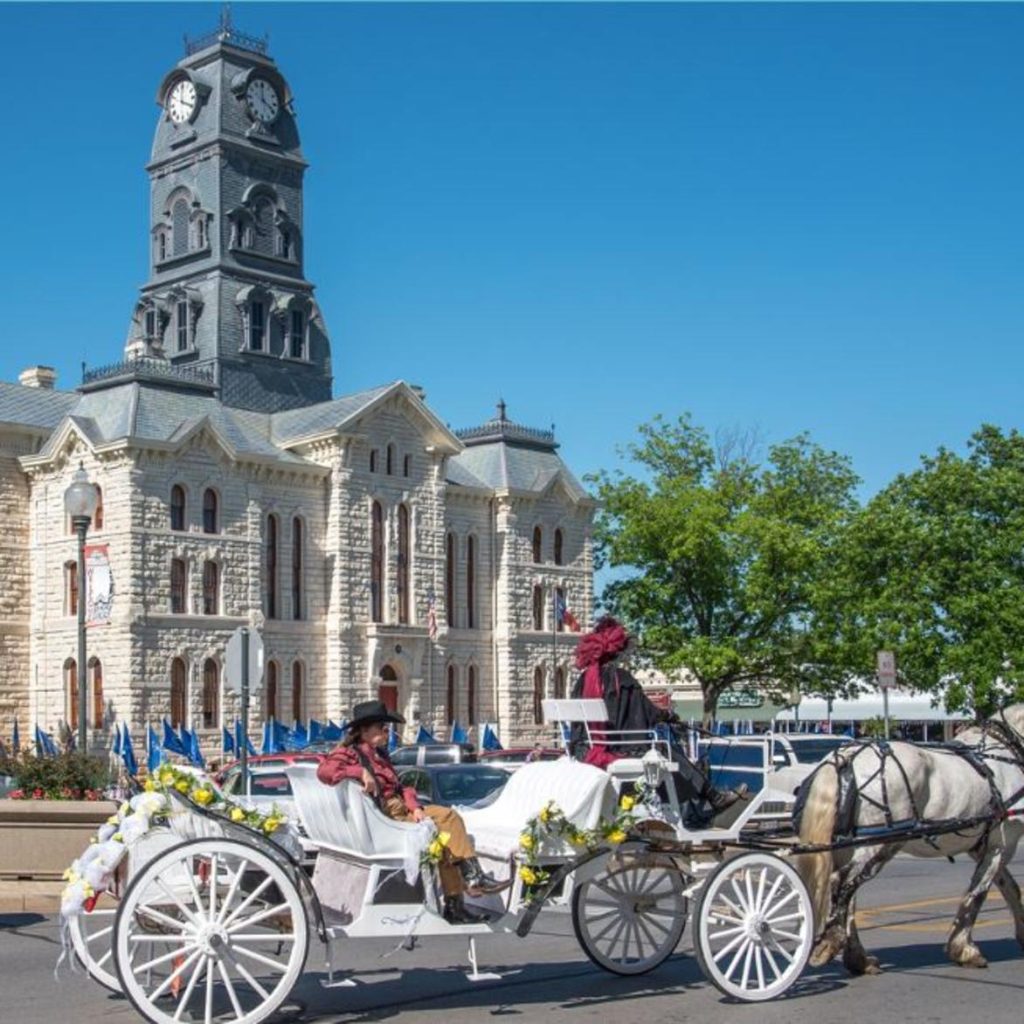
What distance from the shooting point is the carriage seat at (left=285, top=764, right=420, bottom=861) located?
9562mm

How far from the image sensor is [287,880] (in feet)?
29.8

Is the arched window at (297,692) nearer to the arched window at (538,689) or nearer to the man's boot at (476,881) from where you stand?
the arched window at (538,689)

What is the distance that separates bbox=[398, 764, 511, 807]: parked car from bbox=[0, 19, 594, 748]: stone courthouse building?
79.1 feet

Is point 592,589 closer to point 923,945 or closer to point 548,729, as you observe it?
point 548,729

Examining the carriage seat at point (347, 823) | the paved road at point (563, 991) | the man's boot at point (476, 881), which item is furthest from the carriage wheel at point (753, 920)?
the carriage seat at point (347, 823)

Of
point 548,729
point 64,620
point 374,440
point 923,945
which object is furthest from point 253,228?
point 923,945

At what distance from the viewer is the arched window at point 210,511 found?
172 feet

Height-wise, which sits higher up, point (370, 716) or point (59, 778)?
point (370, 716)

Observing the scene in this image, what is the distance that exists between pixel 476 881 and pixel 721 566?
48.1 meters

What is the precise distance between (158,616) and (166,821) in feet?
137

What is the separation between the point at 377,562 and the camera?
56.9m

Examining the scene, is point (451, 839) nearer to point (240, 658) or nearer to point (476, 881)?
point (476, 881)

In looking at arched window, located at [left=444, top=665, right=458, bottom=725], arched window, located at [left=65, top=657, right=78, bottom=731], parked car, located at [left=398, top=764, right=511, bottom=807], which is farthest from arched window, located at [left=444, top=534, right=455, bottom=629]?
parked car, located at [left=398, top=764, right=511, bottom=807]

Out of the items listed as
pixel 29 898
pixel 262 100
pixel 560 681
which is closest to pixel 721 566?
pixel 560 681
